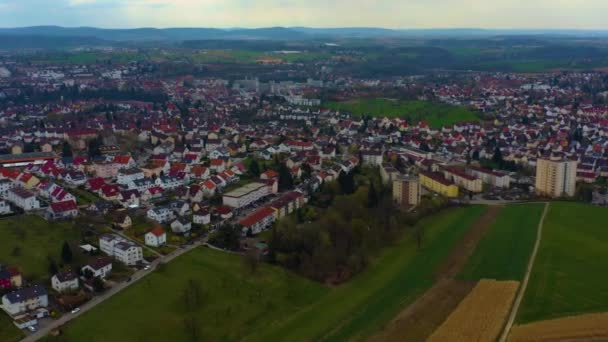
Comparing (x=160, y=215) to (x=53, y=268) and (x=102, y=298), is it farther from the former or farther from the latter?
(x=102, y=298)

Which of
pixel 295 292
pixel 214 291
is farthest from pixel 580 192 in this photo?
pixel 214 291

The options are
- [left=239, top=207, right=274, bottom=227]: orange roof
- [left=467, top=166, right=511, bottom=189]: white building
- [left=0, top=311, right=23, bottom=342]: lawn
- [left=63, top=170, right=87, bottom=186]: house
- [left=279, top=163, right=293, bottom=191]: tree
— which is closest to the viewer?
[left=0, top=311, right=23, bottom=342]: lawn

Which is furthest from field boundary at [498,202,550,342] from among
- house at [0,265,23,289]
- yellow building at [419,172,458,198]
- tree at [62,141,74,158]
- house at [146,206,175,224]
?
tree at [62,141,74,158]

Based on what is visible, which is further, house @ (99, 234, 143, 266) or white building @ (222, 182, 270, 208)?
white building @ (222, 182, 270, 208)

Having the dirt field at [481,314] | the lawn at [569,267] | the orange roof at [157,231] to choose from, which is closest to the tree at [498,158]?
the lawn at [569,267]

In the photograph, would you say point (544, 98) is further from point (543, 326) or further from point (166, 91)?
point (543, 326)

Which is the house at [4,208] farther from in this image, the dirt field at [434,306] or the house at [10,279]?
the dirt field at [434,306]

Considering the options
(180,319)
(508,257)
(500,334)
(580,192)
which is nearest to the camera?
(500,334)

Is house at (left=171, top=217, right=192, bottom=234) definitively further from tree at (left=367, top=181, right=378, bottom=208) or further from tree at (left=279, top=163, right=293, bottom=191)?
tree at (left=367, top=181, right=378, bottom=208)
